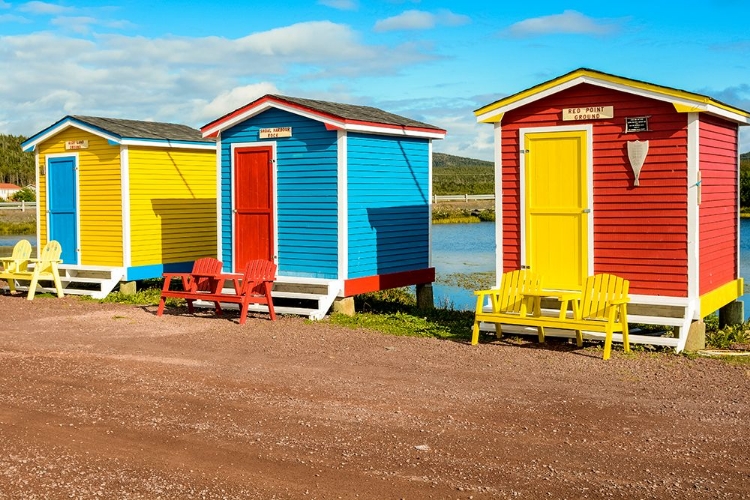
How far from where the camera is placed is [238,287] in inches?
496

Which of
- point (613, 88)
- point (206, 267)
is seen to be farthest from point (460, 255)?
point (613, 88)

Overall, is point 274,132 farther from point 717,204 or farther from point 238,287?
point 717,204

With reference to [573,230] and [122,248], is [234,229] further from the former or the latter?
[573,230]

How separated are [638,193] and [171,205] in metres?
9.00

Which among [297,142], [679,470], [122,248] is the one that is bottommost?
[679,470]

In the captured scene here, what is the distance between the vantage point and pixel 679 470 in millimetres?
5754

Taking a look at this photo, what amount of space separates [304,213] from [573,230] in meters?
4.06

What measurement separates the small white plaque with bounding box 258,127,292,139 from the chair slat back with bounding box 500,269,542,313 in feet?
13.7

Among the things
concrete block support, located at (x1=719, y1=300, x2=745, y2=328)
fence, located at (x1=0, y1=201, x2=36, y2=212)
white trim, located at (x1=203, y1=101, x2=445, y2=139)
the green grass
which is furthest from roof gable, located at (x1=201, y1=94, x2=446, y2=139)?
fence, located at (x1=0, y1=201, x2=36, y2=212)

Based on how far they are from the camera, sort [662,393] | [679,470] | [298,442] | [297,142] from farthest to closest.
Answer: [297,142]
[662,393]
[298,442]
[679,470]

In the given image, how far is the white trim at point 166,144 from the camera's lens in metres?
15.6

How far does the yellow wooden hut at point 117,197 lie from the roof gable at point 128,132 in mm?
17

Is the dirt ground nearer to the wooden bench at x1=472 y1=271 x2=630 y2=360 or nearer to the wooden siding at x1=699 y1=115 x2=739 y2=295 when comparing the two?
the wooden bench at x1=472 y1=271 x2=630 y2=360

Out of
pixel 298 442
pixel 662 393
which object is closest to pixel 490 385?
pixel 662 393
